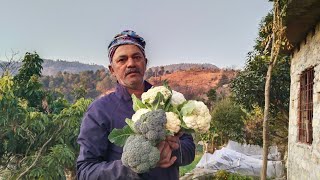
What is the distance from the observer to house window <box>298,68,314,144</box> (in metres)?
6.86

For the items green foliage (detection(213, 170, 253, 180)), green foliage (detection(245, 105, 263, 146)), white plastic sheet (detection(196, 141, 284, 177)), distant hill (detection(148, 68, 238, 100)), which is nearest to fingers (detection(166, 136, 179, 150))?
green foliage (detection(213, 170, 253, 180))

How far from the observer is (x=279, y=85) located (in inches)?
484

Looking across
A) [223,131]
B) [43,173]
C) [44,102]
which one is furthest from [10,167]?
[223,131]

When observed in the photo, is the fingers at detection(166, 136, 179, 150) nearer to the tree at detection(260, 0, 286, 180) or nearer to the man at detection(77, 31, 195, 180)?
the man at detection(77, 31, 195, 180)

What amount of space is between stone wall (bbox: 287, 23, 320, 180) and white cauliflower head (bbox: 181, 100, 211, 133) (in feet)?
14.5

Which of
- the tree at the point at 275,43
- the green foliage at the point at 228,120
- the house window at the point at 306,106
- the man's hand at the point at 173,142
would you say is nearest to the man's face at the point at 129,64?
the man's hand at the point at 173,142

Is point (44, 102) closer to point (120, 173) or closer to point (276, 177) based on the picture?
point (276, 177)

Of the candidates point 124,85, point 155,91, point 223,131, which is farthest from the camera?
point 223,131

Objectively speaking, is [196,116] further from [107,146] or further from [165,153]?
[107,146]

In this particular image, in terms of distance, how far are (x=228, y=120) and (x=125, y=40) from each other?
61.5 feet

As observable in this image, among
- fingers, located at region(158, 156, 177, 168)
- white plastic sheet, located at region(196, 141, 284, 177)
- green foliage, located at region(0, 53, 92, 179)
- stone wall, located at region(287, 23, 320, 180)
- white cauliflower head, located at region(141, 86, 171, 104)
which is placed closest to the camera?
fingers, located at region(158, 156, 177, 168)

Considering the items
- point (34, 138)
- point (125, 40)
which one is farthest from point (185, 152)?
point (34, 138)

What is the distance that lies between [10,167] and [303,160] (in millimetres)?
5057

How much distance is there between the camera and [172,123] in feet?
5.81
